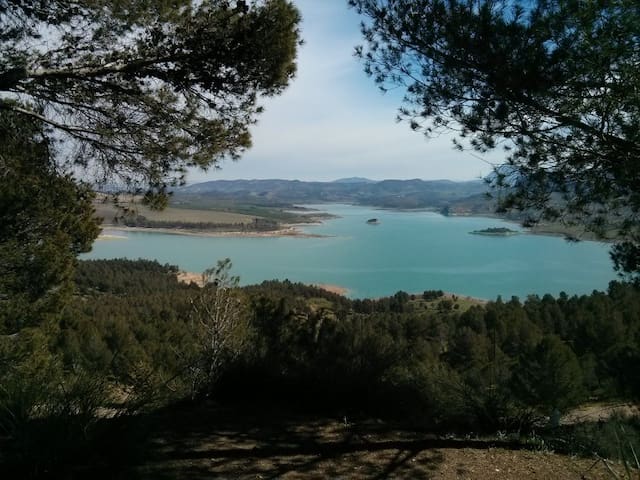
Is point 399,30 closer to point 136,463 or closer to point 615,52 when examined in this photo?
point 615,52

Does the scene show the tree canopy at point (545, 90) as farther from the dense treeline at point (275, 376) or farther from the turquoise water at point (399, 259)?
the turquoise water at point (399, 259)

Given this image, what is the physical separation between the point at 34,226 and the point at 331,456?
5.17 m

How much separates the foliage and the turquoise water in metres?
38.0

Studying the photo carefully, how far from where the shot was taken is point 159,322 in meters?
19.3

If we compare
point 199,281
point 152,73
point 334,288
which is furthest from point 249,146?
point 334,288

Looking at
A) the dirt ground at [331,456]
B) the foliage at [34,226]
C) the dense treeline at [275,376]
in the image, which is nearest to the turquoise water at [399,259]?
the dense treeline at [275,376]

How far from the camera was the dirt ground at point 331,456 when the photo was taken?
92.3 inches

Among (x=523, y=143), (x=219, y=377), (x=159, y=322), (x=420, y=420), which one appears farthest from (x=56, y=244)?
(x=159, y=322)

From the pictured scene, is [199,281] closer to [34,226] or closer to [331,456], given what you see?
[34,226]

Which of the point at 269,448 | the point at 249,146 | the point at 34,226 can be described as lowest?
the point at 269,448

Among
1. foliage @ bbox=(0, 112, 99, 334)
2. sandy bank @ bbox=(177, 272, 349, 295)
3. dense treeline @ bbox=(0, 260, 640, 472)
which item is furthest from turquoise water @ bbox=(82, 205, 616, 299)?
foliage @ bbox=(0, 112, 99, 334)

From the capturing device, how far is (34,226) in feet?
19.8

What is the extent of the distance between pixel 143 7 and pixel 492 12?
7.12 ft

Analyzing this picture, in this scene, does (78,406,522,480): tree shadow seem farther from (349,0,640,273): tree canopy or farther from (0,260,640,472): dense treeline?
(349,0,640,273): tree canopy
